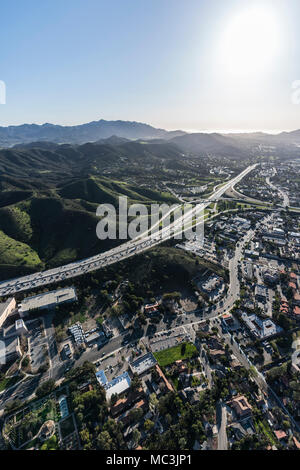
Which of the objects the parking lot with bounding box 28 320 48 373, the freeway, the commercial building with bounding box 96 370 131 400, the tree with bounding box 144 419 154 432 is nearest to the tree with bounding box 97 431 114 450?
the tree with bounding box 144 419 154 432

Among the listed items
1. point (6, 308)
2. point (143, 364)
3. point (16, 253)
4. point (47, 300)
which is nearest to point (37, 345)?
point (47, 300)

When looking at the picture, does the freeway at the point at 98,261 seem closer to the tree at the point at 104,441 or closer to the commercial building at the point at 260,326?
the commercial building at the point at 260,326

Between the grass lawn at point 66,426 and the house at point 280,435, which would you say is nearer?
the house at point 280,435

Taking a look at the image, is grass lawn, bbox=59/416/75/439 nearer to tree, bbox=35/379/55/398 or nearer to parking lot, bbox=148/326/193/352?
tree, bbox=35/379/55/398

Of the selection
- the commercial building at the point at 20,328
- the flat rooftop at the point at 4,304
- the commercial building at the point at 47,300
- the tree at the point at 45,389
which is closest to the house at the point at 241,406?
the tree at the point at 45,389
